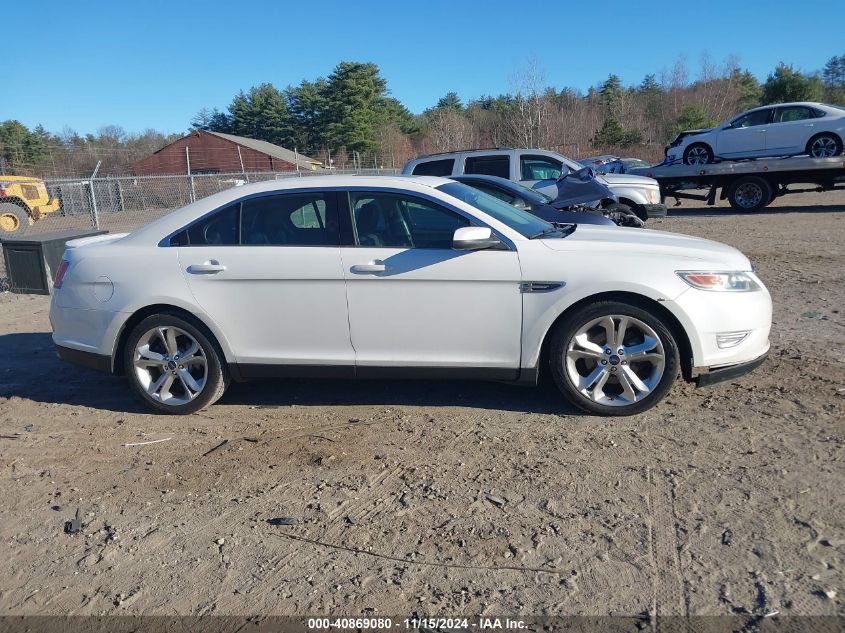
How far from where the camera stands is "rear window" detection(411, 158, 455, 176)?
12.4 meters

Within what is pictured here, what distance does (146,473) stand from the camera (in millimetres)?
4020

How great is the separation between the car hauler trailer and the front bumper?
5.84m

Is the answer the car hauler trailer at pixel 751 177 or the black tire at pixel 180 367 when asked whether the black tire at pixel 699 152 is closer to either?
the car hauler trailer at pixel 751 177

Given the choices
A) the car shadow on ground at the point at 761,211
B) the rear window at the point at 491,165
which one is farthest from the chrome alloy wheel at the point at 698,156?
the rear window at the point at 491,165

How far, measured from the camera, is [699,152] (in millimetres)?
18000

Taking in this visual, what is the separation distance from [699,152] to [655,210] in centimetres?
664

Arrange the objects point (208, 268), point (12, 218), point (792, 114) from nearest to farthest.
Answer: point (208, 268)
point (792, 114)
point (12, 218)

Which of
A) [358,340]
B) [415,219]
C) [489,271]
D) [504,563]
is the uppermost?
[415,219]

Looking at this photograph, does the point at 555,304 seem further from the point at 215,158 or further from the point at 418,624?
the point at 215,158

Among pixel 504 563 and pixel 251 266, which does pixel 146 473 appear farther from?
pixel 504 563

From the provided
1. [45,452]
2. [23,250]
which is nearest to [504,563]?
[45,452]

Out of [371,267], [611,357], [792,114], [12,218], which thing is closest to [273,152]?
[12,218]

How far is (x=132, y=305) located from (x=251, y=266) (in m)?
0.92

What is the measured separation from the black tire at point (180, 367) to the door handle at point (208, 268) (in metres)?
0.35
